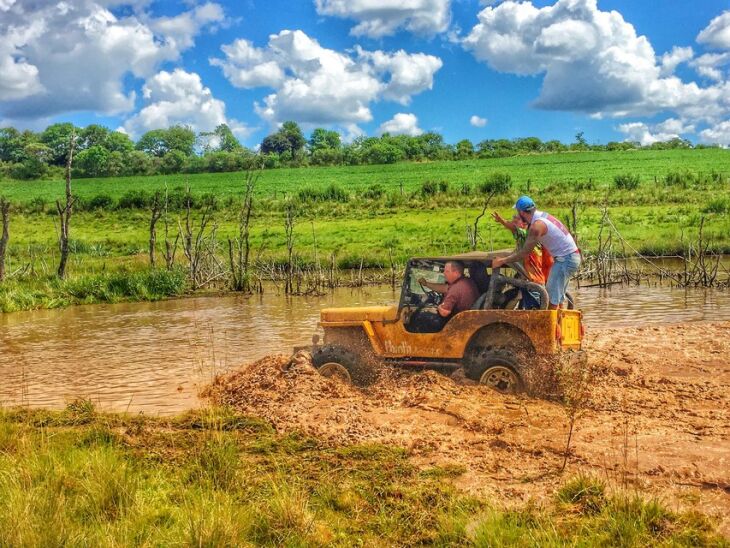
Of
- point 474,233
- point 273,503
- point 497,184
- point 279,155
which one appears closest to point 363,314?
point 273,503

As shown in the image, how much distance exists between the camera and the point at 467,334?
331 inches

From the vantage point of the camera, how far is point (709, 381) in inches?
364

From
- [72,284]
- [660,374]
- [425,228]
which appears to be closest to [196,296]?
[72,284]

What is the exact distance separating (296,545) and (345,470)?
1.57 metres

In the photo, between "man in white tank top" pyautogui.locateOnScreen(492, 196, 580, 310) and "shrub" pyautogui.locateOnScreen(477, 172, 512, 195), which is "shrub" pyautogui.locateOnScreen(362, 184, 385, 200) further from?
"man in white tank top" pyautogui.locateOnScreen(492, 196, 580, 310)

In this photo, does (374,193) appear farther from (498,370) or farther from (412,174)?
(498,370)

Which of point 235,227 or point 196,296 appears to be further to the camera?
point 235,227

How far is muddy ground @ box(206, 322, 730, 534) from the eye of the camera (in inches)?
237

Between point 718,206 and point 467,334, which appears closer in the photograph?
point 467,334

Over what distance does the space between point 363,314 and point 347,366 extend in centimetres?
70

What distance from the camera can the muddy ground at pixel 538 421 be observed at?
19.7ft

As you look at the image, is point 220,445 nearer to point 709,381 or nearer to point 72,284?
point 709,381

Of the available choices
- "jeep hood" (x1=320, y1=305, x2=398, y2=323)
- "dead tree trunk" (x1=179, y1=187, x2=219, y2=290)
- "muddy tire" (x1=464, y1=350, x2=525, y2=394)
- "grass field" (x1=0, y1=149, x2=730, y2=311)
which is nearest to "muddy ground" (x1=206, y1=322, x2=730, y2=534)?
"muddy tire" (x1=464, y1=350, x2=525, y2=394)

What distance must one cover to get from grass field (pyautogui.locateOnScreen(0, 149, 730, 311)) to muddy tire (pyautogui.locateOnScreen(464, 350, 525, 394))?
563 inches
